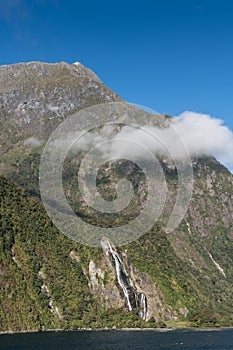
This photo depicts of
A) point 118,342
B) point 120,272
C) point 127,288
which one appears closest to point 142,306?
point 127,288

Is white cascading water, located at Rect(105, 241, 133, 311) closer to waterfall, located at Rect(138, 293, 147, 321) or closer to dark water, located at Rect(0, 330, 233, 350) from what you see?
waterfall, located at Rect(138, 293, 147, 321)

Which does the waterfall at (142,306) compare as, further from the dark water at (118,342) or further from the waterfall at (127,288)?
the dark water at (118,342)

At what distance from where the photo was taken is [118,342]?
12538cm

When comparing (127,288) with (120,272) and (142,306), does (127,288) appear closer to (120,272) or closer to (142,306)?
(120,272)

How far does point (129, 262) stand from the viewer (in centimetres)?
19975

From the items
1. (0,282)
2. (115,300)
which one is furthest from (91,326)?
(0,282)

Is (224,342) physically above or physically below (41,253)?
below

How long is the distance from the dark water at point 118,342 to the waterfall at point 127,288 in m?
35.1

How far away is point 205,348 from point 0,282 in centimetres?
7358

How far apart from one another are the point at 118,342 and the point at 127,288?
61.3 metres

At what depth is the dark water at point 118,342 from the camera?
114 metres

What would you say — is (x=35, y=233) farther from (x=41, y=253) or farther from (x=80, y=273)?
(x=80, y=273)

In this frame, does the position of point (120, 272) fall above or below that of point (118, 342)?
above

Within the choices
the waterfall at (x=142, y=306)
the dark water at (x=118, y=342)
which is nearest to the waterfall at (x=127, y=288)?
the waterfall at (x=142, y=306)
